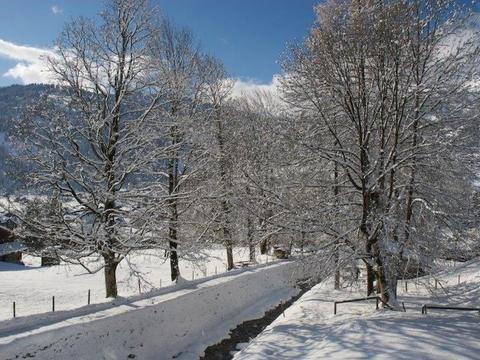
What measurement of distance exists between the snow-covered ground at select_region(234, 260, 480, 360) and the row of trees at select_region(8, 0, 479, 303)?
148 cm

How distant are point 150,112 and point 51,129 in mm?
3585

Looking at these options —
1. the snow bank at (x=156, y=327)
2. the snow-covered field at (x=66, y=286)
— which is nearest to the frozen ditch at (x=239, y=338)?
the snow bank at (x=156, y=327)

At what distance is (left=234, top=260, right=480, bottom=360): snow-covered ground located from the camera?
7.95 m

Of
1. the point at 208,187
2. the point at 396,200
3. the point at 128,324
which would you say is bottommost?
the point at 128,324

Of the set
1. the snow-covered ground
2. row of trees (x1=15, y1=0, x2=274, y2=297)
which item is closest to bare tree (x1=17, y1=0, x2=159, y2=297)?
row of trees (x1=15, y1=0, x2=274, y2=297)

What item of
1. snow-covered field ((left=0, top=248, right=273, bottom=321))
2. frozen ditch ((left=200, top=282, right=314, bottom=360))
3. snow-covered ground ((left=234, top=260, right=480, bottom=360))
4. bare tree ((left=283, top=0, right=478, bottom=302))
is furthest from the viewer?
snow-covered field ((left=0, top=248, right=273, bottom=321))

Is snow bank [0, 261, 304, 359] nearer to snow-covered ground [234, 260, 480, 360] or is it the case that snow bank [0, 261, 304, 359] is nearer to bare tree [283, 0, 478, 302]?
snow-covered ground [234, 260, 480, 360]

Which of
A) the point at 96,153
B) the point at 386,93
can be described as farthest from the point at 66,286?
the point at 386,93

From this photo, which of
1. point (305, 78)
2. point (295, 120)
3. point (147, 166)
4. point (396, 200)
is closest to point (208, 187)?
point (147, 166)

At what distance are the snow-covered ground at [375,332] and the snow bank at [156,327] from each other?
1.73m

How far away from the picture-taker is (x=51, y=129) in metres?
13.0

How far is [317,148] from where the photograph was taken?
40.0 ft

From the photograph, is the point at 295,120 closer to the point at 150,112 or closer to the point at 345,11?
the point at 345,11

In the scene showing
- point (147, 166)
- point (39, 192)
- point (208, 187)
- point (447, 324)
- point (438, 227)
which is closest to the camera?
point (447, 324)
